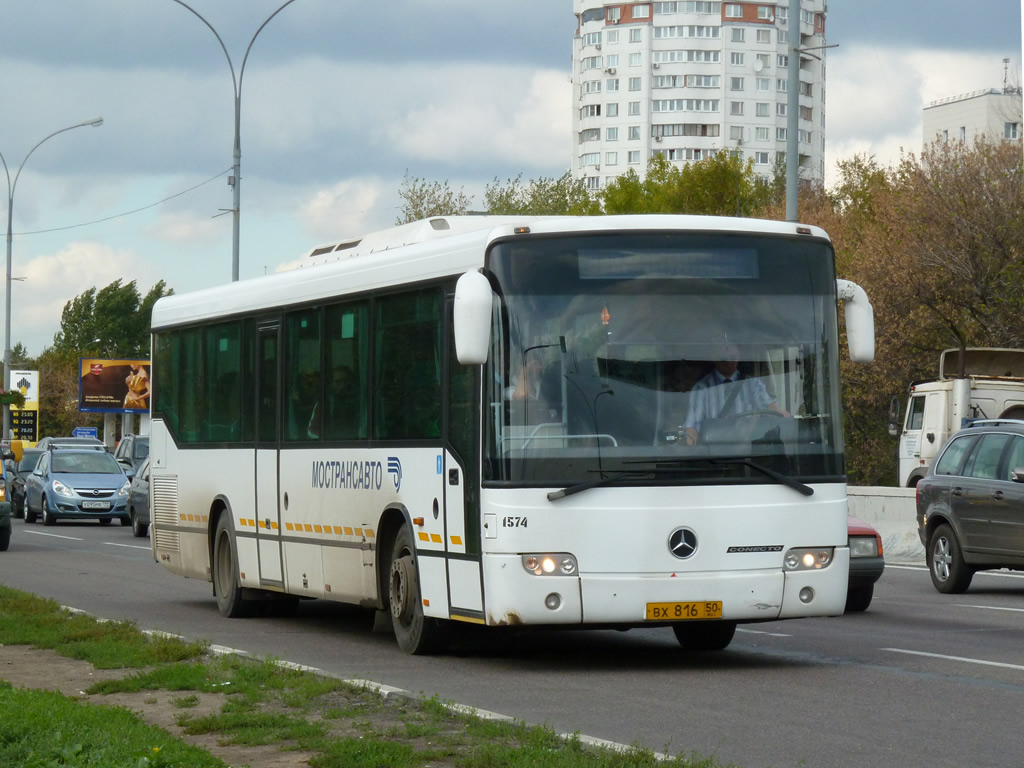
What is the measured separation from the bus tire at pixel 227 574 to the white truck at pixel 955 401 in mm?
19239

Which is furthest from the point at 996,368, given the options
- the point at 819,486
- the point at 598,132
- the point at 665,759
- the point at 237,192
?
the point at 598,132

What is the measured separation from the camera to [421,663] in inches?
487

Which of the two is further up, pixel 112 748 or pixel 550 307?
pixel 550 307

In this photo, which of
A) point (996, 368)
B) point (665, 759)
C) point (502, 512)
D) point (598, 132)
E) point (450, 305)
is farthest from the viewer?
point (598, 132)

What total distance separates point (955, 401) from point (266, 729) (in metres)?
27.2

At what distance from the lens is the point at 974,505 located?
64.6 feet

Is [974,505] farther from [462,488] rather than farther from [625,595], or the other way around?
[462,488]

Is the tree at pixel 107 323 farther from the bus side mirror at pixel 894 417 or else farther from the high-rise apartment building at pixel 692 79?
the bus side mirror at pixel 894 417

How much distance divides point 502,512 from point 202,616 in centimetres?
605

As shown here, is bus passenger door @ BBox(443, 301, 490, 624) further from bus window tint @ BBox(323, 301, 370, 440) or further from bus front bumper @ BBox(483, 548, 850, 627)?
bus window tint @ BBox(323, 301, 370, 440)

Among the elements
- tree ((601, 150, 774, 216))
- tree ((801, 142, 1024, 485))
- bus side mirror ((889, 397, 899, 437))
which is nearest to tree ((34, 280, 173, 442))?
tree ((601, 150, 774, 216))

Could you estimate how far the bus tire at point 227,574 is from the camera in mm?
16516

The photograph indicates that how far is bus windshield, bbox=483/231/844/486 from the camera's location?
37.7 feet

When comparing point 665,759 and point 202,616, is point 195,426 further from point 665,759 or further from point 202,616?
point 665,759
